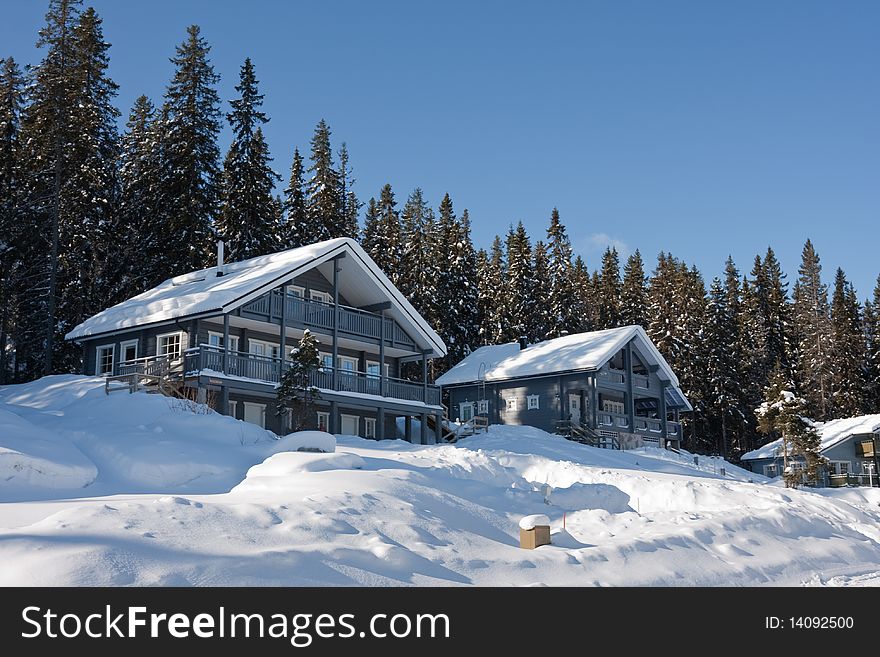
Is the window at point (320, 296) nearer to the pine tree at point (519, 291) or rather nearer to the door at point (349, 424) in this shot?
the door at point (349, 424)

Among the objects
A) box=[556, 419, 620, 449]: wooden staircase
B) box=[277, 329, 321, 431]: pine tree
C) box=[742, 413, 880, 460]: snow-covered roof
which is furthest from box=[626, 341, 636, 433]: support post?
box=[277, 329, 321, 431]: pine tree

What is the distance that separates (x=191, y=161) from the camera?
48.7 metres

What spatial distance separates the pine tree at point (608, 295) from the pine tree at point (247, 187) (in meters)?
31.6

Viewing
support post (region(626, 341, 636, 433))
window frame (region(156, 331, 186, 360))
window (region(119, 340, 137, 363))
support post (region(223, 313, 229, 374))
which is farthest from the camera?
support post (region(626, 341, 636, 433))

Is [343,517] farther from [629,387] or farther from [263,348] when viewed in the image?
[629,387]

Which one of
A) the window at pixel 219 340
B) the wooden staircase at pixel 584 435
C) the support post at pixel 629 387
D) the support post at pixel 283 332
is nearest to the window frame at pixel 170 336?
the window at pixel 219 340

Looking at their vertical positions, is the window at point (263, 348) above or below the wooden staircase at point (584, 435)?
above

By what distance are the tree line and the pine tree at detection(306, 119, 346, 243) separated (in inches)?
5.8

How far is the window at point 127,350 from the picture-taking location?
34219mm

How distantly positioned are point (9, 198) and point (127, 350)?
15654mm

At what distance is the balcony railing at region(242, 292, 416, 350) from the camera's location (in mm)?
33688

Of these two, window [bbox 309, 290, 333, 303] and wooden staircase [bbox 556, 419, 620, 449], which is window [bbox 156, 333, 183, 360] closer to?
window [bbox 309, 290, 333, 303]

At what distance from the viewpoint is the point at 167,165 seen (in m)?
48.9
